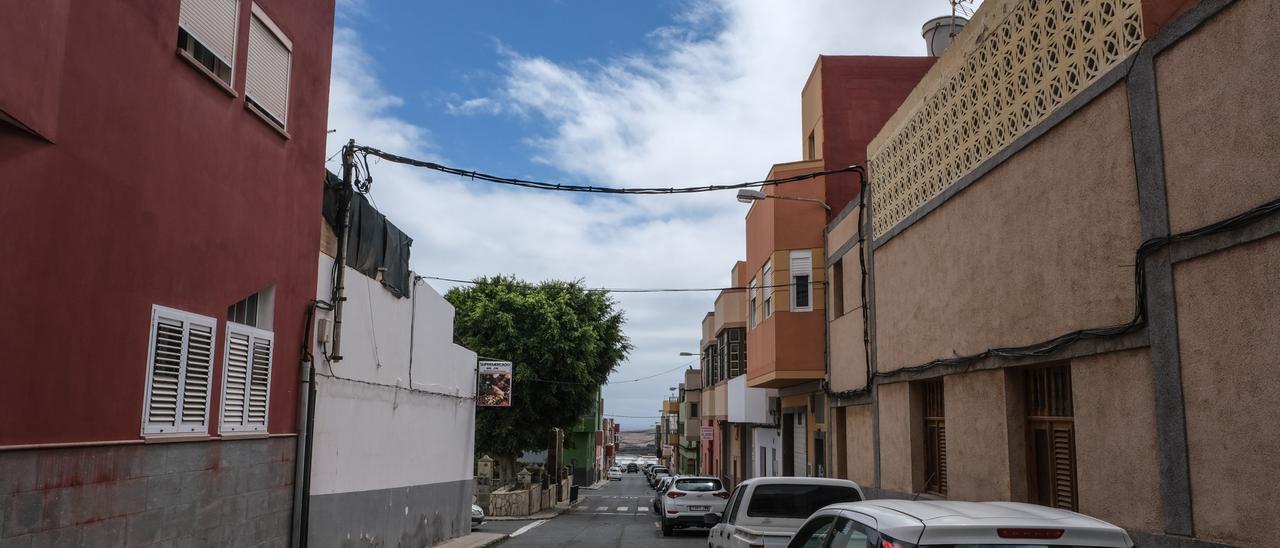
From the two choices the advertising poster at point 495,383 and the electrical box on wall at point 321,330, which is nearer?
the electrical box on wall at point 321,330

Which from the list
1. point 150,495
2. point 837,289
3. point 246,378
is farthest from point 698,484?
point 150,495

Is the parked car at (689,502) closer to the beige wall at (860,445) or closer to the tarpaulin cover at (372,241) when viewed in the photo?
the beige wall at (860,445)

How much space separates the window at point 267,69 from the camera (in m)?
10.5

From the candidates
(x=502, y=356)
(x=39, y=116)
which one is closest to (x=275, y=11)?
(x=39, y=116)

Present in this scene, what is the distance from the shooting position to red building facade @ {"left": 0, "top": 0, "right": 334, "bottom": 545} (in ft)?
22.9

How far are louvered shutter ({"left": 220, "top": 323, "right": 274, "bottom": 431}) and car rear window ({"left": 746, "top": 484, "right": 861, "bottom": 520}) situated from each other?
235 inches

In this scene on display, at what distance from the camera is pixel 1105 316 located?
30.3 feet

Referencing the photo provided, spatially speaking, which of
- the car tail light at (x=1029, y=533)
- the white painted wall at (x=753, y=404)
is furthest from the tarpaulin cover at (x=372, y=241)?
the white painted wall at (x=753, y=404)

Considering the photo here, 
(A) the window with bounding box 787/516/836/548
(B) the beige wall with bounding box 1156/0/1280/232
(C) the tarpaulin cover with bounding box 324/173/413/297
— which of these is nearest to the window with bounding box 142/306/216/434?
(C) the tarpaulin cover with bounding box 324/173/413/297

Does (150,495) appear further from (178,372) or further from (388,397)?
(388,397)

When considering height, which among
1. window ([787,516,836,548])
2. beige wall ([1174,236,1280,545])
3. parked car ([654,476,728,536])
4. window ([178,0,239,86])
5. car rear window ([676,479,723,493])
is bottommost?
parked car ([654,476,728,536])

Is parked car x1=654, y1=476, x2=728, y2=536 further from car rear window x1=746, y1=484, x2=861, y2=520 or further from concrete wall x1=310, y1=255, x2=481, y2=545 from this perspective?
car rear window x1=746, y1=484, x2=861, y2=520

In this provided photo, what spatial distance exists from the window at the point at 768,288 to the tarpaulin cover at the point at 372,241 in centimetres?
953

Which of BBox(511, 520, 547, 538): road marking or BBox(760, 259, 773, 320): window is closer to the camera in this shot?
BBox(760, 259, 773, 320): window
